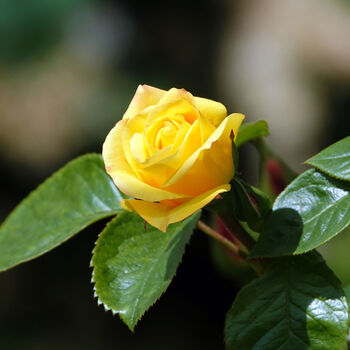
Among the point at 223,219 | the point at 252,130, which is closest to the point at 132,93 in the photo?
the point at 252,130

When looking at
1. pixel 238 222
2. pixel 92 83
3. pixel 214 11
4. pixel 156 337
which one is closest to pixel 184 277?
pixel 156 337

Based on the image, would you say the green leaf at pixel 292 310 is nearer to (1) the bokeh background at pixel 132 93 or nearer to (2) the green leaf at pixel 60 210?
(2) the green leaf at pixel 60 210

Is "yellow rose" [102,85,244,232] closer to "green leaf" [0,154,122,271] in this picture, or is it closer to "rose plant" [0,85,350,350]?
"rose plant" [0,85,350,350]

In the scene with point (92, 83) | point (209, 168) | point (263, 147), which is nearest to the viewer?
point (209, 168)

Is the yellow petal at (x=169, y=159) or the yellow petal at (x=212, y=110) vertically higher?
the yellow petal at (x=212, y=110)

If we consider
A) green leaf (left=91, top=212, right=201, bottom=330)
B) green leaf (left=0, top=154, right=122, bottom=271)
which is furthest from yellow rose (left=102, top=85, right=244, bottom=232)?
green leaf (left=0, top=154, right=122, bottom=271)

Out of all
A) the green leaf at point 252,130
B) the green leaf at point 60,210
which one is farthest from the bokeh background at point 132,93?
the green leaf at point 252,130

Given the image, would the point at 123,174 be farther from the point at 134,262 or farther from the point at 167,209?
the point at 134,262

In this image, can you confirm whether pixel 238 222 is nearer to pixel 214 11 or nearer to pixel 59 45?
pixel 59 45
